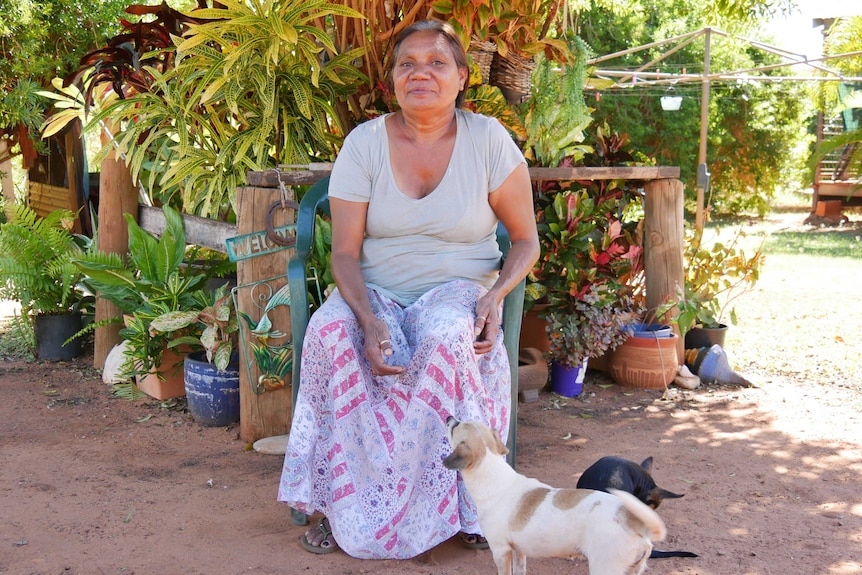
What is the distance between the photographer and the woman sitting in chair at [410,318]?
8.73 ft

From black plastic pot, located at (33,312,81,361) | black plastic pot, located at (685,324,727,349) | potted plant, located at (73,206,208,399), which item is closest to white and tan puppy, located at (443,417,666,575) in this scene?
potted plant, located at (73,206,208,399)

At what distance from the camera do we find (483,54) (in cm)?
435

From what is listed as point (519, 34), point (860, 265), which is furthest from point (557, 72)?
point (860, 265)

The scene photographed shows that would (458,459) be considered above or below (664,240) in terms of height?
below

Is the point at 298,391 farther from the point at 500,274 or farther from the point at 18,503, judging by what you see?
the point at 18,503

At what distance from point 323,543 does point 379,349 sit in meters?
0.69

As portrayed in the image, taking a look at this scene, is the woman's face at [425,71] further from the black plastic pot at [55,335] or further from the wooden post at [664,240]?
the black plastic pot at [55,335]

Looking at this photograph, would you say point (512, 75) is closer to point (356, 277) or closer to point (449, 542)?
point (356, 277)

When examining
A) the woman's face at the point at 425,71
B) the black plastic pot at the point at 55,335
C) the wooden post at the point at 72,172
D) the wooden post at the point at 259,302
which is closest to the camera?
the woman's face at the point at 425,71

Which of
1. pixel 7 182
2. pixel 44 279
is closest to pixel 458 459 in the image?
pixel 44 279

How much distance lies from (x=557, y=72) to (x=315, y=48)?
4.79ft

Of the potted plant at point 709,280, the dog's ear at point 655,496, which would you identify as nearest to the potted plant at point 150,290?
the dog's ear at point 655,496

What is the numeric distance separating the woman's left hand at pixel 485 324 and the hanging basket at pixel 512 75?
212cm

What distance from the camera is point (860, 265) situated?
32.5 ft
